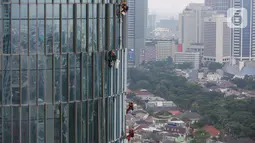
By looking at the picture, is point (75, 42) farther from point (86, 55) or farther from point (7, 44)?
point (7, 44)

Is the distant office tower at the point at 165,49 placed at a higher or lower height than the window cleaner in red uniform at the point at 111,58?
Result: lower

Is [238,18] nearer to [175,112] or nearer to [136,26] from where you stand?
[136,26]

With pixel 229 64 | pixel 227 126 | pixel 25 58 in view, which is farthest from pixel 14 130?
pixel 229 64

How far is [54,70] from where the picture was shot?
1348 cm

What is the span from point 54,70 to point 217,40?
16920 centimetres

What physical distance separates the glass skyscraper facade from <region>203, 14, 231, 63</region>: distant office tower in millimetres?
164969

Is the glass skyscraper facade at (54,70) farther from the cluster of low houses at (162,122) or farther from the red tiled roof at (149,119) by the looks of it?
the red tiled roof at (149,119)

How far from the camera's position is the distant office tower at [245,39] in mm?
171500

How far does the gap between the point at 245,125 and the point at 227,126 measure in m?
1.97

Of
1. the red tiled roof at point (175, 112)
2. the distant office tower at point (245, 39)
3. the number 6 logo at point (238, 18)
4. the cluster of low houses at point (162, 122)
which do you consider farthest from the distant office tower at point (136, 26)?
the red tiled roof at point (175, 112)

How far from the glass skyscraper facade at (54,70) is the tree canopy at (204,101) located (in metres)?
60.1

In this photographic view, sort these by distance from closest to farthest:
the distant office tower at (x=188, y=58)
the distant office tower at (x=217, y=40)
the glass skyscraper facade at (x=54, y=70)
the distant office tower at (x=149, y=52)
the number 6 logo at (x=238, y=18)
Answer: the glass skyscraper facade at (x=54, y=70) < the distant office tower at (x=188, y=58) < the number 6 logo at (x=238, y=18) < the distant office tower at (x=217, y=40) < the distant office tower at (x=149, y=52)

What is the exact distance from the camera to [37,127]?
529 inches

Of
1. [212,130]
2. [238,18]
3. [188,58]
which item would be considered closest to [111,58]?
[212,130]
